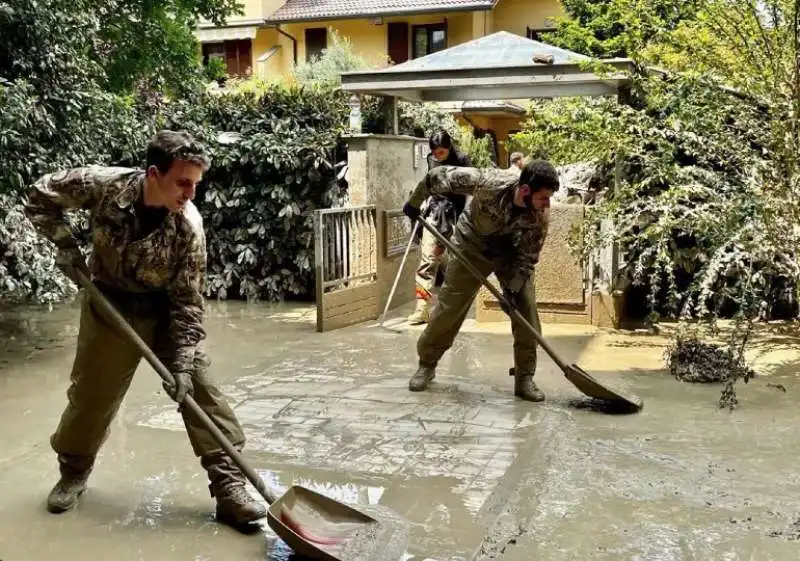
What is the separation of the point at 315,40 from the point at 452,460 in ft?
68.4

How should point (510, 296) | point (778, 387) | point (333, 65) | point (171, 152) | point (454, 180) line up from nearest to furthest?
point (171, 152) → point (454, 180) → point (510, 296) → point (778, 387) → point (333, 65)

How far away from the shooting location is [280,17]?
76.4 ft

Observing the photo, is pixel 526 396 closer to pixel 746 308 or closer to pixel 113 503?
pixel 746 308

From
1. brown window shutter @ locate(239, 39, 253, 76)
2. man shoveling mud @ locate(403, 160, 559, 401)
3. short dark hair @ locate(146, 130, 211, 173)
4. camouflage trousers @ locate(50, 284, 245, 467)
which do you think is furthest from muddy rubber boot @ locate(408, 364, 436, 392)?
brown window shutter @ locate(239, 39, 253, 76)

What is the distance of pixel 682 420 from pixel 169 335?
309 cm

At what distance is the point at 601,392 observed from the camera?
17.6ft

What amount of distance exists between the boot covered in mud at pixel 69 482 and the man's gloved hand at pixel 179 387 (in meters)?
0.73

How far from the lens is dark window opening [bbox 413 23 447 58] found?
74.7 feet

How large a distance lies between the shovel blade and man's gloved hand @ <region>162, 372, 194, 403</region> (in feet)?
8.82

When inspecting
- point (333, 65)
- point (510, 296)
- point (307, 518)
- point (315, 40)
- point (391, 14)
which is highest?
point (391, 14)

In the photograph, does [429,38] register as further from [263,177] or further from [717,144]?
[717,144]

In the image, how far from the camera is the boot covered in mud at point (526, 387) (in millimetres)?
5633

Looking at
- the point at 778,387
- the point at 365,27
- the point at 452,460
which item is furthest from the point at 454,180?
the point at 365,27

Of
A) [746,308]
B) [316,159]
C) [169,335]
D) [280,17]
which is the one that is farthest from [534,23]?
[169,335]
